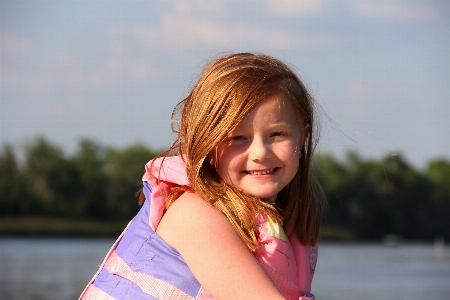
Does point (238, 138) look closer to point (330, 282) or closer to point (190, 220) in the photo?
point (190, 220)

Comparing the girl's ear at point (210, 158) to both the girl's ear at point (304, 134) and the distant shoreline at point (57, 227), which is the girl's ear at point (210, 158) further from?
the distant shoreline at point (57, 227)

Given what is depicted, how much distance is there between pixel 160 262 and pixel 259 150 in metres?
0.46

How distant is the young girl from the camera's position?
2.44 meters

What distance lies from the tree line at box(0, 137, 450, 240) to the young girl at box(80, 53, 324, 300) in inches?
2276

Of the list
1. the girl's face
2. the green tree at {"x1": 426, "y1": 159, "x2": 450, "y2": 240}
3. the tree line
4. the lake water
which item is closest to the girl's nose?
the girl's face

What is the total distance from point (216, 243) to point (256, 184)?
0.94ft

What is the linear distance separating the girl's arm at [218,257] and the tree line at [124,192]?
190 feet

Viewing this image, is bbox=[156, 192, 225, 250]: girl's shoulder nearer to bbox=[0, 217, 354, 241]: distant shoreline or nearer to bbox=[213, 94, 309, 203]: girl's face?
bbox=[213, 94, 309, 203]: girl's face

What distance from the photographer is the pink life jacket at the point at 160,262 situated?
2.48 meters

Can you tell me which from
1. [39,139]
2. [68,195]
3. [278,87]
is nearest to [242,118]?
[278,87]

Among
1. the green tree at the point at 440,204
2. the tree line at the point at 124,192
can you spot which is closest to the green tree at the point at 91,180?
the tree line at the point at 124,192

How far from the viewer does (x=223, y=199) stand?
2.54 metres

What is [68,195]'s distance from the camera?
6331cm

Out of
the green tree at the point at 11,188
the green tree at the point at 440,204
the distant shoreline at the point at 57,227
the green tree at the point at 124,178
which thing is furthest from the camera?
the green tree at the point at 440,204
